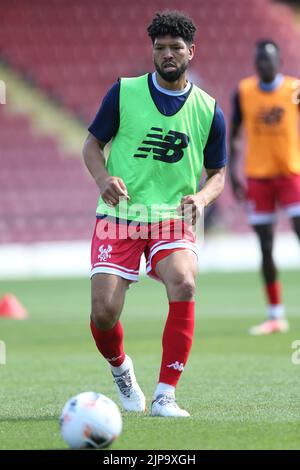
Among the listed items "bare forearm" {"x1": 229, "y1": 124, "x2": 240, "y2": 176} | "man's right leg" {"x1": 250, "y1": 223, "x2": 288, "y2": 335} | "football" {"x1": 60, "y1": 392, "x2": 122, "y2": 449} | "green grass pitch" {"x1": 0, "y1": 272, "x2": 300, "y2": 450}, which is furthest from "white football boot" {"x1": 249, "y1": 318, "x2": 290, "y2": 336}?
"football" {"x1": 60, "y1": 392, "x2": 122, "y2": 449}

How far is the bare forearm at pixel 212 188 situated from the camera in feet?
20.2

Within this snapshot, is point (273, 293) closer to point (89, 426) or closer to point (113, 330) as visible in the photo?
point (113, 330)

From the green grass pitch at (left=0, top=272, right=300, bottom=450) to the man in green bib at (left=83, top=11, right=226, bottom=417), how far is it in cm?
57

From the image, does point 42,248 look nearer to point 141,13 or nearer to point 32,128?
point 32,128

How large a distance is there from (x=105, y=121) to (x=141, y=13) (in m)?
18.9

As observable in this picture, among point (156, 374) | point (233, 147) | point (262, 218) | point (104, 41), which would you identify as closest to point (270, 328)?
point (262, 218)

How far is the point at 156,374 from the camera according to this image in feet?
26.3

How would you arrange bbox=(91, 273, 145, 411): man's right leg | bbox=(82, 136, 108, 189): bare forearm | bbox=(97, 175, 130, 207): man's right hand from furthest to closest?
bbox=(82, 136, 108, 189): bare forearm < bbox=(91, 273, 145, 411): man's right leg < bbox=(97, 175, 130, 207): man's right hand

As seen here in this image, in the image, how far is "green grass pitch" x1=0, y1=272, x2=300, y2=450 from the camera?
17.1 ft

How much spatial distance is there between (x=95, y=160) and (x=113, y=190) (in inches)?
14.2

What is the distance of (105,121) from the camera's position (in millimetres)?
6234

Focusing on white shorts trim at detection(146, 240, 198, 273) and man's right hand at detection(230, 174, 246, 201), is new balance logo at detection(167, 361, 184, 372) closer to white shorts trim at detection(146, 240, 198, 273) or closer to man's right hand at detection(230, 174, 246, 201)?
white shorts trim at detection(146, 240, 198, 273)

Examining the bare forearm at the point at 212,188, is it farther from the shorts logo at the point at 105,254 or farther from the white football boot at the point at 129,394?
the white football boot at the point at 129,394
